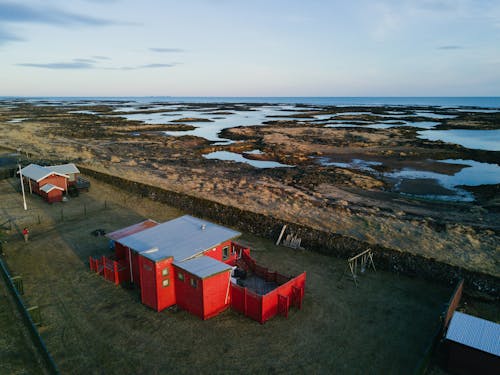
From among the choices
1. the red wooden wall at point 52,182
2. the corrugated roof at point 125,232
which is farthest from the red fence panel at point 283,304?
the red wooden wall at point 52,182

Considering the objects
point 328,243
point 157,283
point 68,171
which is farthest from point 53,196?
point 328,243

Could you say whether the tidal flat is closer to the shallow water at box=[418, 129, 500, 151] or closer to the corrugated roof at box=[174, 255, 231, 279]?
the shallow water at box=[418, 129, 500, 151]

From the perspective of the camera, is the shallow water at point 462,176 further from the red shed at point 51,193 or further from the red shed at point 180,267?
the red shed at point 51,193

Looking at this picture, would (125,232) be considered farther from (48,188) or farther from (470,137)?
(470,137)

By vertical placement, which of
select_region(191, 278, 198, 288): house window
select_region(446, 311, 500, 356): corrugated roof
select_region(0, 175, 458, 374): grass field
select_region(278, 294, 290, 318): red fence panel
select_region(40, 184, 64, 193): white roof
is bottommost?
select_region(0, 175, 458, 374): grass field

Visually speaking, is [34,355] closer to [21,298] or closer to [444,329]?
[21,298]

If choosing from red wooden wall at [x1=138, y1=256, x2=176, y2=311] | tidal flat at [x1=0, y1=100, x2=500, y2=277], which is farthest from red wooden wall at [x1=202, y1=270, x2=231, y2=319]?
tidal flat at [x1=0, y1=100, x2=500, y2=277]
